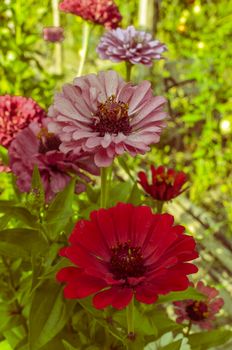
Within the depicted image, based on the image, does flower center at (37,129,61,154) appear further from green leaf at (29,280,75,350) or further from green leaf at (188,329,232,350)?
green leaf at (188,329,232,350)

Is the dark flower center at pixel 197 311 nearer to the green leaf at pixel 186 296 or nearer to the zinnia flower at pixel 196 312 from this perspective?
the zinnia flower at pixel 196 312

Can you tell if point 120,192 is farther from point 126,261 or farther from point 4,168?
point 126,261

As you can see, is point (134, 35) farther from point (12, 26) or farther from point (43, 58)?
point (43, 58)

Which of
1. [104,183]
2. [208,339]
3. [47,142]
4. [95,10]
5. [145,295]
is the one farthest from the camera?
[95,10]

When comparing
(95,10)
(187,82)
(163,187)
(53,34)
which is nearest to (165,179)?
(163,187)

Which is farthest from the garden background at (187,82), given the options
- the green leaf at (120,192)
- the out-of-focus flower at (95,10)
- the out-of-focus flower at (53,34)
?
the green leaf at (120,192)

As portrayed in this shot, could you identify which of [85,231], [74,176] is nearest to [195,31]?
[74,176]
